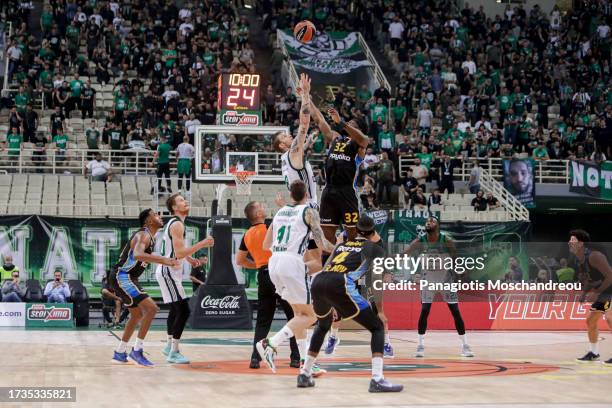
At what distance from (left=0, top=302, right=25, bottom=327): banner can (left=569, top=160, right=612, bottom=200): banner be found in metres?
18.7

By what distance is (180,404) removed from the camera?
9.88 m

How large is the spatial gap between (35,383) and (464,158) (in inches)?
958

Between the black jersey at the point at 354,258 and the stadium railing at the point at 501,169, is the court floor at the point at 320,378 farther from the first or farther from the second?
the stadium railing at the point at 501,169

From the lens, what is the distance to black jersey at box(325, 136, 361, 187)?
13.9 m

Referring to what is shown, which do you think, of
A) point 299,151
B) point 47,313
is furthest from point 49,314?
point 299,151

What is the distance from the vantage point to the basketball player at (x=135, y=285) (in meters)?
13.7

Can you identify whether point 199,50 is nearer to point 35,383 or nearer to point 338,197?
point 338,197

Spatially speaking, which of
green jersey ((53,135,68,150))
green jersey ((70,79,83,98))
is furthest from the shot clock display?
green jersey ((70,79,83,98))

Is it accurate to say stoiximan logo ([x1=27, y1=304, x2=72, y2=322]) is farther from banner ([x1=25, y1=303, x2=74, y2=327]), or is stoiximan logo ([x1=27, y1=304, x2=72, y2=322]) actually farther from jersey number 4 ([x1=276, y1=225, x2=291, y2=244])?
jersey number 4 ([x1=276, y1=225, x2=291, y2=244])

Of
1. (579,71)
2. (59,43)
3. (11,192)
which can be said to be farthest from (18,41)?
(579,71)

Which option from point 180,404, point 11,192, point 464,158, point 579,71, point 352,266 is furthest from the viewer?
point 579,71

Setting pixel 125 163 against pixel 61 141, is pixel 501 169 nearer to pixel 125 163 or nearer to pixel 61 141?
pixel 125 163

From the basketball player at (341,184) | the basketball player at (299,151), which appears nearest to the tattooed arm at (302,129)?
the basketball player at (299,151)

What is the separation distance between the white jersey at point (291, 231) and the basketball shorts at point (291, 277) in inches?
3.3
